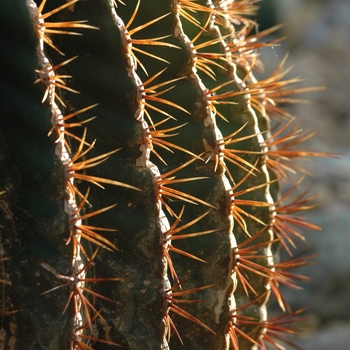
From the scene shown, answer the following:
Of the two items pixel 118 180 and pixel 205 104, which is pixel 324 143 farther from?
pixel 118 180

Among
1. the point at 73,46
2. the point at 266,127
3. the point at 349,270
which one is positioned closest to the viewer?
the point at 73,46

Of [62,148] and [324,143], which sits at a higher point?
[62,148]

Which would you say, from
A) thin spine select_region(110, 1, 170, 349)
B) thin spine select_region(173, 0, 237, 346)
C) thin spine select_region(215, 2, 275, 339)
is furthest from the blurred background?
thin spine select_region(110, 1, 170, 349)

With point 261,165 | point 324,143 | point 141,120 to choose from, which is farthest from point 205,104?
point 324,143

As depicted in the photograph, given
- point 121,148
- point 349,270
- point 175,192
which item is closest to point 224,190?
point 175,192

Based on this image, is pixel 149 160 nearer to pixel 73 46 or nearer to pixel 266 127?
pixel 73 46

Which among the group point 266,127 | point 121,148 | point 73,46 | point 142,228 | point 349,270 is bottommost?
point 349,270
